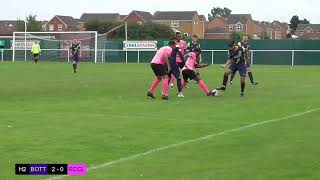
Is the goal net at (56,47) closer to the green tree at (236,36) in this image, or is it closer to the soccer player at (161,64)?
the green tree at (236,36)

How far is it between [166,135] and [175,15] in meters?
119

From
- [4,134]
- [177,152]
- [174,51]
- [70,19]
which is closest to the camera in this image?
[177,152]

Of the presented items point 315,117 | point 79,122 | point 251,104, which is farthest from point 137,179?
point 251,104

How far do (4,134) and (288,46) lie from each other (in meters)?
43.3

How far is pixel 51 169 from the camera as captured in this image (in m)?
7.94

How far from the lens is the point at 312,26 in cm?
14588

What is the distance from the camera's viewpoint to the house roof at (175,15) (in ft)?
420

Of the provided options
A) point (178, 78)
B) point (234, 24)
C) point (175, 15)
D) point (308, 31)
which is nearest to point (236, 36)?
point (175, 15)

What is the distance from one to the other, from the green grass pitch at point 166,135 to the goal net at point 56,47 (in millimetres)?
37352

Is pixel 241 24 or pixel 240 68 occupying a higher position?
pixel 241 24

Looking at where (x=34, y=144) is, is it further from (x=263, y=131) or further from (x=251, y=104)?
(x=251, y=104)

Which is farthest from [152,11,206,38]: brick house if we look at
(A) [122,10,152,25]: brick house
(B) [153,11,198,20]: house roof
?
(A) [122,10,152,25]: brick house

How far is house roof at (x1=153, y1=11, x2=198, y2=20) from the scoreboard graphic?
120309 mm

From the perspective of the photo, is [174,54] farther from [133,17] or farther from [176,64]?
[133,17]
